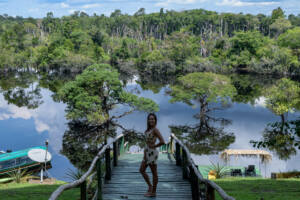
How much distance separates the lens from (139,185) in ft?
26.7

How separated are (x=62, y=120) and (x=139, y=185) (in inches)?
1355

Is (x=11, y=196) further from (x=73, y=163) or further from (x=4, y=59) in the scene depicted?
(x=4, y=59)

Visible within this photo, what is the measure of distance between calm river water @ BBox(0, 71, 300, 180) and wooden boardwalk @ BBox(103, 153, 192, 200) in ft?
44.3

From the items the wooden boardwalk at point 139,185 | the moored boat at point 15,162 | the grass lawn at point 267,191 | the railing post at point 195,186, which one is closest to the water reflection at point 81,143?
the moored boat at point 15,162

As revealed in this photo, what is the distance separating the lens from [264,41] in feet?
266

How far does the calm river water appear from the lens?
27345 mm

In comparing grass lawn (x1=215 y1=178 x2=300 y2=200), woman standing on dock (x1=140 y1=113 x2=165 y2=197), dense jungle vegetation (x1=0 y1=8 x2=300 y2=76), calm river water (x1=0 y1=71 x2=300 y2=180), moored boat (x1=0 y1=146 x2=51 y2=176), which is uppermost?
dense jungle vegetation (x1=0 y1=8 x2=300 y2=76)

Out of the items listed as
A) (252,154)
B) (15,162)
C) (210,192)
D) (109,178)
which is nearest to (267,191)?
(109,178)

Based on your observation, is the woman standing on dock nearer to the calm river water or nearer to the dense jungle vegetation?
the calm river water

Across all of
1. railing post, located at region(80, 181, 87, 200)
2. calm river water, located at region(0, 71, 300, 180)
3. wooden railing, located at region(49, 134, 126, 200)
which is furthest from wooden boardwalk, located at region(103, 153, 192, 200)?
calm river water, located at region(0, 71, 300, 180)

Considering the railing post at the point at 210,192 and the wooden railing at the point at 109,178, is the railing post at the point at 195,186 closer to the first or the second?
the wooden railing at the point at 109,178

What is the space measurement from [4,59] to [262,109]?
58666mm

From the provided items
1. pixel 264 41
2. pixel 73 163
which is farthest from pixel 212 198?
pixel 264 41

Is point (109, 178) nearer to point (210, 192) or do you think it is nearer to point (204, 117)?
point (210, 192)
